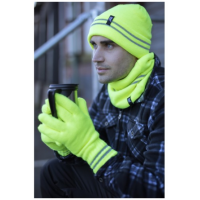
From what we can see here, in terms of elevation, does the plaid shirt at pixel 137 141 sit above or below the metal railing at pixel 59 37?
below

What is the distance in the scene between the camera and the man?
1.04 metres

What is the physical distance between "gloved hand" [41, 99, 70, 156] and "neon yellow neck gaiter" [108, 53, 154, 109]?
14.9 inches

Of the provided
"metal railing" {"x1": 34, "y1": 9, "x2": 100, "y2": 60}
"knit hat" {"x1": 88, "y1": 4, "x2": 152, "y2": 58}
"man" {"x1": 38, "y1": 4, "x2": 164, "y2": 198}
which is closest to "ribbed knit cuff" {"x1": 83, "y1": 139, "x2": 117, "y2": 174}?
"man" {"x1": 38, "y1": 4, "x2": 164, "y2": 198}

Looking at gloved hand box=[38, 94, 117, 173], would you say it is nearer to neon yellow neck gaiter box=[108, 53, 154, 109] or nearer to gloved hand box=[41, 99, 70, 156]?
gloved hand box=[41, 99, 70, 156]

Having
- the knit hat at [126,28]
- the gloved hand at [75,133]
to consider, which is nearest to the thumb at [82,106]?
the gloved hand at [75,133]

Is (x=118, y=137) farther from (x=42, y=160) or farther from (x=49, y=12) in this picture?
(x=49, y=12)

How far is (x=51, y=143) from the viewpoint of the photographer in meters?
1.29

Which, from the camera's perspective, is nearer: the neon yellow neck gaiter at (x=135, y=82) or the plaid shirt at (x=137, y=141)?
the plaid shirt at (x=137, y=141)

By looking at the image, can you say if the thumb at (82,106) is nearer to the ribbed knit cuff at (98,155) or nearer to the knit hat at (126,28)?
the ribbed knit cuff at (98,155)

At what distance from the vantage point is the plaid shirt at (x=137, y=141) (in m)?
1.00

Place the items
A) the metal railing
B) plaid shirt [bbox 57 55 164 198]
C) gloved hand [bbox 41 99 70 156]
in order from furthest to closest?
the metal railing → gloved hand [bbox 41 99 70 156] → plaid shirt [bbox 57 55 164 198]

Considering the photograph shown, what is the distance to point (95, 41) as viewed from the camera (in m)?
1.33

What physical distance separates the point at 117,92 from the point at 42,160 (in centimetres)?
127

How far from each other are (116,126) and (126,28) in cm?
56
